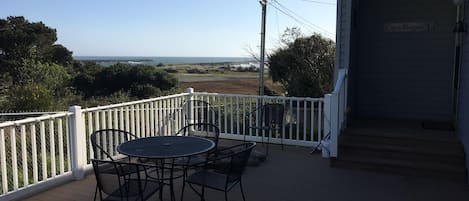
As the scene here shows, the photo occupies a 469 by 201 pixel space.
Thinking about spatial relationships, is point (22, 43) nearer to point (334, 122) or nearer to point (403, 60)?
point (403, 60)

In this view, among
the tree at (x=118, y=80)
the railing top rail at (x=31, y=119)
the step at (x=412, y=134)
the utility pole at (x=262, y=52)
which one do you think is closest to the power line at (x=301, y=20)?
the utility pole at (x=262, y=52)

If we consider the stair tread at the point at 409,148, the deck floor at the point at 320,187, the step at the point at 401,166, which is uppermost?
the stair tread at the point at 409,148

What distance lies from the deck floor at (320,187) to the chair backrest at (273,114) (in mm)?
1021

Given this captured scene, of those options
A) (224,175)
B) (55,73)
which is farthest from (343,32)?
(55,73)

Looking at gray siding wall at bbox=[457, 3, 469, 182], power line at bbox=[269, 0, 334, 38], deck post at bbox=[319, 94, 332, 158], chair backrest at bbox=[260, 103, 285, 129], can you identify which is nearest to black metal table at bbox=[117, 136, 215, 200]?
deck post at bbox=[319, 94, 332, 158]

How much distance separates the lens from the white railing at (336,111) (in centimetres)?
470

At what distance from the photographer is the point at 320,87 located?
8852mm

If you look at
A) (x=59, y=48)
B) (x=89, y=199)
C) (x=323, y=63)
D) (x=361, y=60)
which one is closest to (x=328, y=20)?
(x=323, y=63)

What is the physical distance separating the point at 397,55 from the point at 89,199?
460 centimetres

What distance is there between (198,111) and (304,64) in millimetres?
3821

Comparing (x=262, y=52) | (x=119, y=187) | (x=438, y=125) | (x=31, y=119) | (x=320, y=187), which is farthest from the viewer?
(x=262, y=52)

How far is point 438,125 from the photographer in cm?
549

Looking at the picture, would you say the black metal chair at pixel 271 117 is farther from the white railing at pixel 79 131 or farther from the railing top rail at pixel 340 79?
the railing top rail at pixel 340 79

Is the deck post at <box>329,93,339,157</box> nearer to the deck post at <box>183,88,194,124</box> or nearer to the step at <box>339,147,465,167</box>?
the step at <box>339,147,465,167</box>
